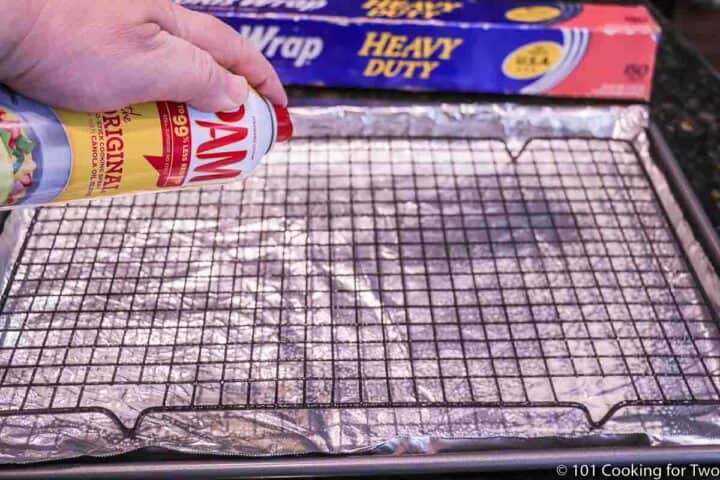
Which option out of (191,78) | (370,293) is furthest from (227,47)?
(370,293)

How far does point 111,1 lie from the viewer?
Answer: 51 cm

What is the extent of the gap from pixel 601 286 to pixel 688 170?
256mm

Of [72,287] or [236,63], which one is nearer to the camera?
[236,63]

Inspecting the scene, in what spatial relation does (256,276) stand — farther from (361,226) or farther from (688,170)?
(688,170)

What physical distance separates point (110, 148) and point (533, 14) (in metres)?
0.65

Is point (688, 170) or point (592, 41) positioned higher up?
point (592, 41)

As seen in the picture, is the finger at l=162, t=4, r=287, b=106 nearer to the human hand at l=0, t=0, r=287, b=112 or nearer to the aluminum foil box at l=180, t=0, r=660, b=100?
the human hand at l=0, t=0, r=287, b=112

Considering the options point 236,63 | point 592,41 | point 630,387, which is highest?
point 236,63

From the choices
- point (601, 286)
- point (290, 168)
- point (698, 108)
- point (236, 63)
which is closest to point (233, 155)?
point (236, 63)

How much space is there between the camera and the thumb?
0.54 metres

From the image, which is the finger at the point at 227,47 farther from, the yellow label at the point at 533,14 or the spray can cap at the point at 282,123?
the yellow label at the point at 533,14

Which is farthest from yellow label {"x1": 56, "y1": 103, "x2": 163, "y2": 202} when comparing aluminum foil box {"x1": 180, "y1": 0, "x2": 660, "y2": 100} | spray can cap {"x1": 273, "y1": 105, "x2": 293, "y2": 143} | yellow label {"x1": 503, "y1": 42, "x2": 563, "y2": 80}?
yellow label {"x1": 503, "y1": 42, "x2": 563, "y2": 80}

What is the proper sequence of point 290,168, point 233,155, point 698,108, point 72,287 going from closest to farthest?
point 233,155 → point 72,287 → point 290,168 → point 698,108

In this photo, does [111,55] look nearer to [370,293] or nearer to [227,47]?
[227,47]
